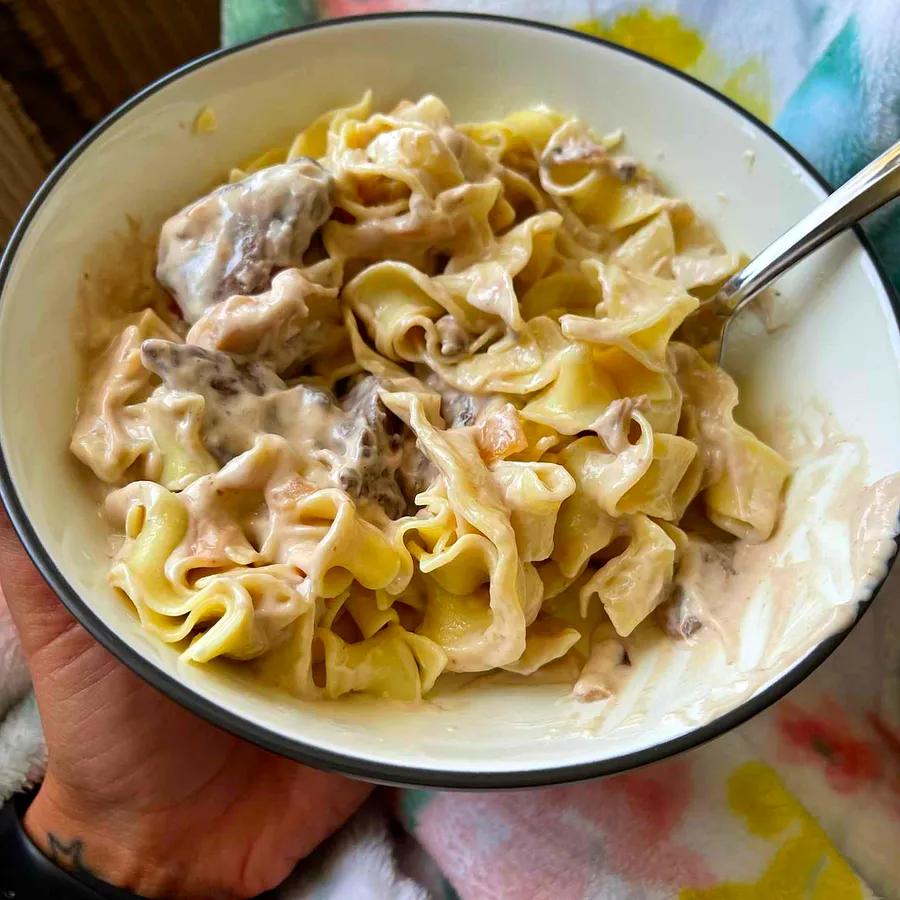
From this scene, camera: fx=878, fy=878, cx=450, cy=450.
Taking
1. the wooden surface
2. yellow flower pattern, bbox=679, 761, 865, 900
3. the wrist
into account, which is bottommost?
yellow flower pattern, bbox=679, 761, 865, 900

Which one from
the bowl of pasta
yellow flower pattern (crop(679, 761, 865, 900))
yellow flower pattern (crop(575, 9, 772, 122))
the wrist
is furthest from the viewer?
yellow flower pattern (crop(575, 9, 772, 122))

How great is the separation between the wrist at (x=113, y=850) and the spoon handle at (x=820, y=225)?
3.42 ft

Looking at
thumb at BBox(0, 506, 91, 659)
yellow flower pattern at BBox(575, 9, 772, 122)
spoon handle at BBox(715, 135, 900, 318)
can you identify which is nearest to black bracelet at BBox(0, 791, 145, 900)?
thumb at BBox(0, 506, 91, 659)

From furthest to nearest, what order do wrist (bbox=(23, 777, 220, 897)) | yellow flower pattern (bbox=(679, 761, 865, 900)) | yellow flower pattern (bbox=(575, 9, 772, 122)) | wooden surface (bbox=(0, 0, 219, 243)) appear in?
wooden surface (bbox=(0, 0, 219, 243)) < yellow flower pattern (bbox=(575, 9, 772, 122)) < wrist (bbox=(23, 777, 220, 897)) < yellow flower pattern (bbox=(679, 761, 865, 900))

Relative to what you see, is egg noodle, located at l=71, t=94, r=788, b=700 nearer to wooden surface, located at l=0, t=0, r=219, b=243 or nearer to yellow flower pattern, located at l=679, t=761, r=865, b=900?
yellow flower pattern, located at l=679, t=761, r=865, b=900

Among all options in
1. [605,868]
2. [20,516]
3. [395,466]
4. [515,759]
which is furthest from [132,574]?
[605,868]

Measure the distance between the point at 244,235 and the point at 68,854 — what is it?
2.76 feet

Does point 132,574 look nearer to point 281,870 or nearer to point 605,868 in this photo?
point 281,870

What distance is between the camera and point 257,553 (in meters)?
0.94

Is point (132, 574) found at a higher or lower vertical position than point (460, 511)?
higher

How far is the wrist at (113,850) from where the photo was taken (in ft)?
3.78

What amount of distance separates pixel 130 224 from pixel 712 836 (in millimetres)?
1069

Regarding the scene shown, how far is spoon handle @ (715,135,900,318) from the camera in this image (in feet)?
3.24

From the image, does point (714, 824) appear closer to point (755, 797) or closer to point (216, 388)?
point (755, 797)
